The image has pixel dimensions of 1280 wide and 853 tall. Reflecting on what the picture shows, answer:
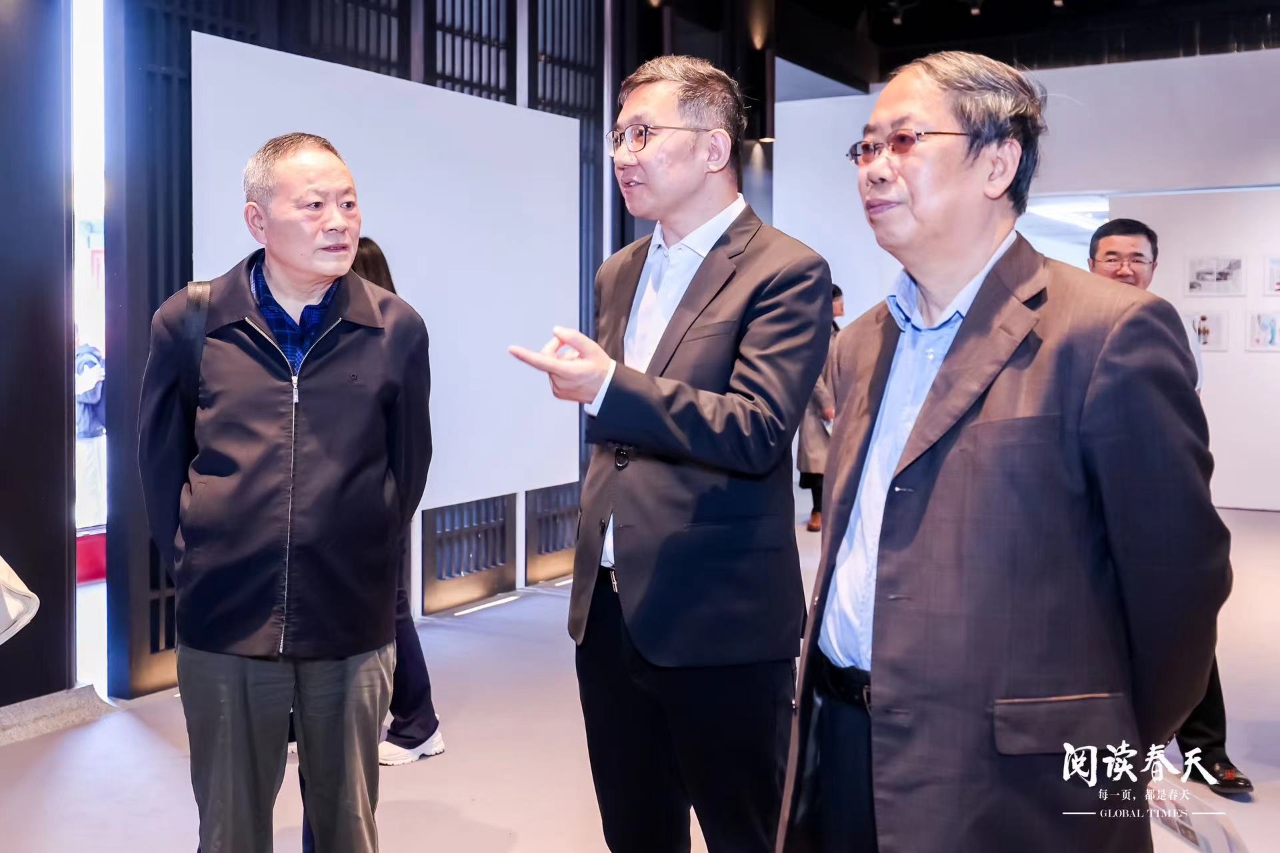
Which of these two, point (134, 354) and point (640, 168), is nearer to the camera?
point (640, 168)

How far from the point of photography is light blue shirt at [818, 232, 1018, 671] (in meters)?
1.55

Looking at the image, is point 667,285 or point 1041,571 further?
point 667,285

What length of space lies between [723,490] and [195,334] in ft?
3.45

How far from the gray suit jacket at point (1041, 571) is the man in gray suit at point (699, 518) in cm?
51

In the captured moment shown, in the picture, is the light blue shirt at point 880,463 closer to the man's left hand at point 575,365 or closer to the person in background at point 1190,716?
the man's left hand at point 575,365

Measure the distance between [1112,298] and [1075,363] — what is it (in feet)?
0.30

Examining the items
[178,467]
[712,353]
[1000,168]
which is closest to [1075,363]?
[1000,168]

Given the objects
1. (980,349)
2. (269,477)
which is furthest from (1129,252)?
(269,477)

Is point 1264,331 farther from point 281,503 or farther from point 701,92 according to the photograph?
point 281,503

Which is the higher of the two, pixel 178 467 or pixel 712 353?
pixel 712 353

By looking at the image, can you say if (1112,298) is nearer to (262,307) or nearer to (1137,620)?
(1137,620)

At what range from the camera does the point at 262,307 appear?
91.3 inches

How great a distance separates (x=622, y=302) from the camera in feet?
7.42

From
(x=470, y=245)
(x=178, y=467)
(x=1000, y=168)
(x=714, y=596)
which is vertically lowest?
(x=714, y=596)
